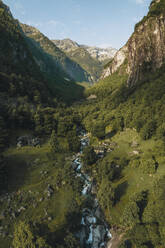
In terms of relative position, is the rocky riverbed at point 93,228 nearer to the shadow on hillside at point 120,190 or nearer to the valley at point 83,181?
the valley at point 83,181

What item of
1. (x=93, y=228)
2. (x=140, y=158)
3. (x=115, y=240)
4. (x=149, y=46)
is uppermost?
(x=149, y=46)

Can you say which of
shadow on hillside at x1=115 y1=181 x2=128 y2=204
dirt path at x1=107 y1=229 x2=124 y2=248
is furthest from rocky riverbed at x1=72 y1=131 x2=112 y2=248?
shadow on hillside at x1=115 y1=181 x2=128 y2=204

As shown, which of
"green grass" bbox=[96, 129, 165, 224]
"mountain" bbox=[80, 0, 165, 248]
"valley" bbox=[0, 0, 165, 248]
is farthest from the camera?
"green grass" bbox=[96, 129, 165, 224]

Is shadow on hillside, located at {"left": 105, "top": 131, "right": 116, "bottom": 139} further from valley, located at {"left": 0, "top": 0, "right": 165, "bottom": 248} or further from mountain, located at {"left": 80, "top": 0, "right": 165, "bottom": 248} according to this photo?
valley, located at {"left": 0, "top": 0, "right": 165, "bottom": 248}

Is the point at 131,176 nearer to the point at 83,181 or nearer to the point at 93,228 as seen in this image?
the point at 83,181

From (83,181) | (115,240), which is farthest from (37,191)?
(115,240)

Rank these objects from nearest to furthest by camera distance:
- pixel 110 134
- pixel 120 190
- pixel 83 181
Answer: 1. pixel 120 190
2. pixel 83 181
3. pixel 110 134

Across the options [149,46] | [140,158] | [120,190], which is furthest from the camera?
[149,46]

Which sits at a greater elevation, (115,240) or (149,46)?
(149,46)

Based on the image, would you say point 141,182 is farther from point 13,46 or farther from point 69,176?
point 13,46

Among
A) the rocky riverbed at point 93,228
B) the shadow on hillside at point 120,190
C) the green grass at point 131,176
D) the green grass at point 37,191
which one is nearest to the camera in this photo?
the rocky riverbed at point 93,228

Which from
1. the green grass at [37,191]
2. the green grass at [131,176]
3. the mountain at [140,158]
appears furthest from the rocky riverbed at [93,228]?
the green grass at [37,191]

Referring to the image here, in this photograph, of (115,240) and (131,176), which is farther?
(131,176)
